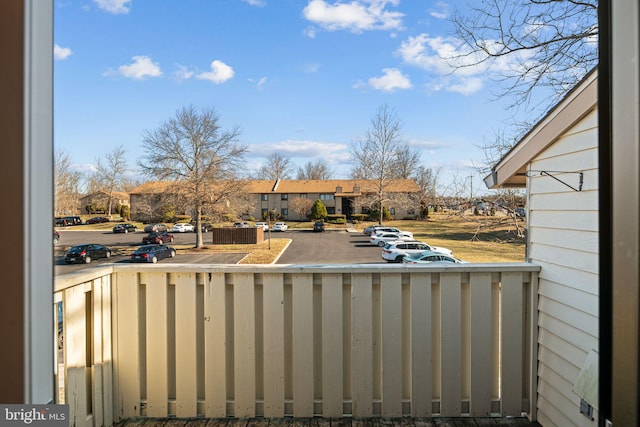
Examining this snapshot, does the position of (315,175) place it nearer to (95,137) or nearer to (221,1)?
(95,137)

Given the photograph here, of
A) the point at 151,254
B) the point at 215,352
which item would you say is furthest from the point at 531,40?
the point at 151,254

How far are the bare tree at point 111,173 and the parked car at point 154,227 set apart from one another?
346cm

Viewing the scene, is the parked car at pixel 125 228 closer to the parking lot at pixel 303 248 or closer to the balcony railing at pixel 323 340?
the parking lot at pixel 303 248

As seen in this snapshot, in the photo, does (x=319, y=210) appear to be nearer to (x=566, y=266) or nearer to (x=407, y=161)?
(x=407, y=161)

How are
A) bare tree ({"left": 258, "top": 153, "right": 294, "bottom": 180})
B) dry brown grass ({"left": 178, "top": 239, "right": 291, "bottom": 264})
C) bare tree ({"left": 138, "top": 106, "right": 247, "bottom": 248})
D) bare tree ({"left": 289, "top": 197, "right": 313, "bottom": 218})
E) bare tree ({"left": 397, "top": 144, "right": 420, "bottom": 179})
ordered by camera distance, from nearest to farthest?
bare tree ({"left": 397, "top": 144, "right": 420, "bottom": 179}), dry brown grass ({"left": 178, "top": 239, "right": 291, "bottom": 264}), bare tree ({"left": 258, "top": 153, "right": 294, "bottom": 180}), bare tree ({"left": 138, "top": 106, "right": 247, "bottom": 248}), bare tree ({"left": 289, "top": 197, "right": 313, "bottom": 218})

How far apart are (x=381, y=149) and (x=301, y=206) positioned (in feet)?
36.8

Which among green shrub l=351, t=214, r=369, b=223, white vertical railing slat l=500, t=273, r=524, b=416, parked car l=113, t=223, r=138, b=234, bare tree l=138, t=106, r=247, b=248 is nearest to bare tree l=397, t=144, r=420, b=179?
white vertical railing slat l=500, t=273, r=524, b=416

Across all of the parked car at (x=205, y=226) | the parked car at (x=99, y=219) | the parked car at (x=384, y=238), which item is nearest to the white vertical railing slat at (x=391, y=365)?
the parked car at (x=384, y=238)

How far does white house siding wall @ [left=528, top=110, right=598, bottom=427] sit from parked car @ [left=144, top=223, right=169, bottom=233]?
14378 millimetres

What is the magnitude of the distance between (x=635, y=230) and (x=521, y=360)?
154cm

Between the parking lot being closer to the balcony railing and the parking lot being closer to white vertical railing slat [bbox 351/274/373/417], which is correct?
the balcony railing

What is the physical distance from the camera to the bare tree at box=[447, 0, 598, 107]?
441 centimetres

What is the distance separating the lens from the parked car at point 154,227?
14033mm

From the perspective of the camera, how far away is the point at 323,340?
170 centimetres
